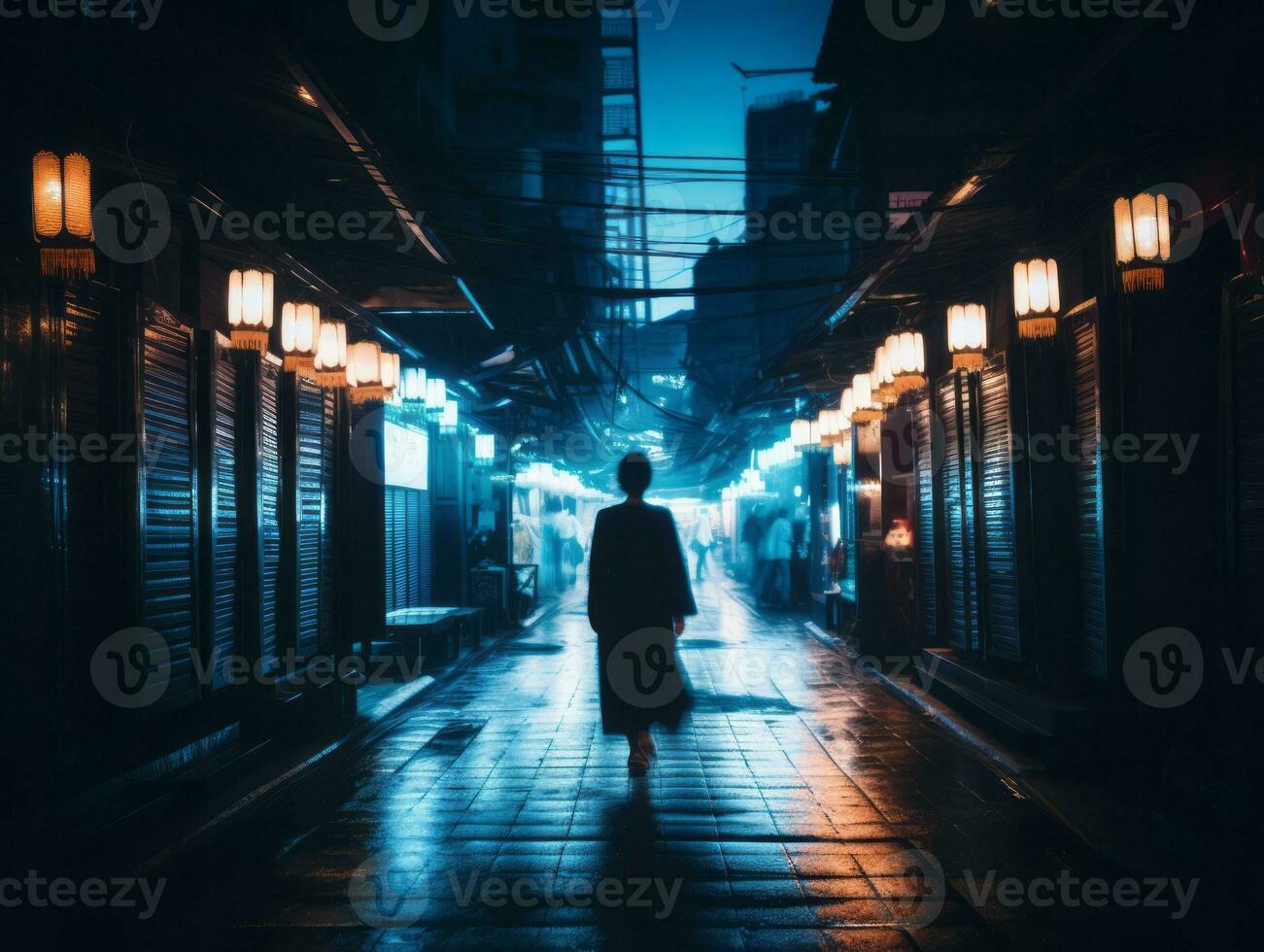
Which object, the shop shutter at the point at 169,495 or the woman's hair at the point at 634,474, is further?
the woman's hair at the point at 634,474

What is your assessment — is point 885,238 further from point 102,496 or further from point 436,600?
point 436,600

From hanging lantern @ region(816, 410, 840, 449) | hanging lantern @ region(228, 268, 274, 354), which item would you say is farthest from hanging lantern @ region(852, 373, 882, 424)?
hanging lantern @ region(228, 268, 274, 354)

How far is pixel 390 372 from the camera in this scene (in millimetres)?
12094

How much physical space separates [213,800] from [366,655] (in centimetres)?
532

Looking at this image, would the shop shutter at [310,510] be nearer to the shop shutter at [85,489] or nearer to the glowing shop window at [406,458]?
the glowing shop window at [406,458]

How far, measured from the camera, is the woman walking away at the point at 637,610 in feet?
26.4

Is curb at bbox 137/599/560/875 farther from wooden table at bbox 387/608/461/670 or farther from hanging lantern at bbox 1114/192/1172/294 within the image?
hanging lantern at bbox 1114/192/1172/294

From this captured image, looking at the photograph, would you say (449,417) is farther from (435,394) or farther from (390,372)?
(390,372)

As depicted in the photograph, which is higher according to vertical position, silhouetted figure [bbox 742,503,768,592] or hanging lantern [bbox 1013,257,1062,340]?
hanging lantern [bbox 1013,257,1062,340]

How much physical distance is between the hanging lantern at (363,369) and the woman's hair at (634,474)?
14.8ft

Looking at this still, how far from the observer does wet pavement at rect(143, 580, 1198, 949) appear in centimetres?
492

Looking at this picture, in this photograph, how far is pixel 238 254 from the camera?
351 inches

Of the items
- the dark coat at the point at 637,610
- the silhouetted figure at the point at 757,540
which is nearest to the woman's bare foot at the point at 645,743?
the dark coat at the point at 637,610

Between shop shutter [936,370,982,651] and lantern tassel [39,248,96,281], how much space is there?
956cm
